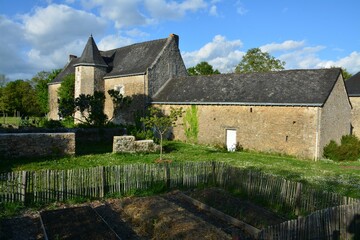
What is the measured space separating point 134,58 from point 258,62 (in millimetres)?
31408

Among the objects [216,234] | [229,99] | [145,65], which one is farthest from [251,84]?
[216,234]

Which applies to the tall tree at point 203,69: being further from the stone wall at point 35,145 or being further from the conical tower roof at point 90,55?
the stone wall at point 35,145

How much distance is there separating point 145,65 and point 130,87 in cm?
298

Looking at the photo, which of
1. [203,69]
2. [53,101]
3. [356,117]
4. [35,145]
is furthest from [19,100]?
[356,117]

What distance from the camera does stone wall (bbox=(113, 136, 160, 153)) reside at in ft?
66.9

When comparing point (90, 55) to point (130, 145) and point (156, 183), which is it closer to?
point (130, 145)

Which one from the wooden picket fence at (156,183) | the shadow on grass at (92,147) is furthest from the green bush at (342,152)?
the shadow on grass at (92,147)

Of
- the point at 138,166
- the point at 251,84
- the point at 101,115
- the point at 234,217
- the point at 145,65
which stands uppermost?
the point at 145,65

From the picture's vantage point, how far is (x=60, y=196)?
11383 millimetres

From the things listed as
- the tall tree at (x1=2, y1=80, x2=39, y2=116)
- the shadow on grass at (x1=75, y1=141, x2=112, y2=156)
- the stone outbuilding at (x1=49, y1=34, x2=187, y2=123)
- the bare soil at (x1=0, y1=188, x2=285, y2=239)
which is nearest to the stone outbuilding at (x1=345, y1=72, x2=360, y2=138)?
the stone outbuilding at (x1=49, y1=34, x2=187, y2=123)

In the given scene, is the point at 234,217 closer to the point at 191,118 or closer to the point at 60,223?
the point at 60,223

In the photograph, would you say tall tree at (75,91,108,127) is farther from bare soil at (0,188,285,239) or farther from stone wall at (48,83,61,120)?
stone wall at (48,83,61,120)

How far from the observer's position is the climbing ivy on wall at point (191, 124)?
95.8ft

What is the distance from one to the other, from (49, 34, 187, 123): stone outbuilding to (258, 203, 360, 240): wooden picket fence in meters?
25.8
